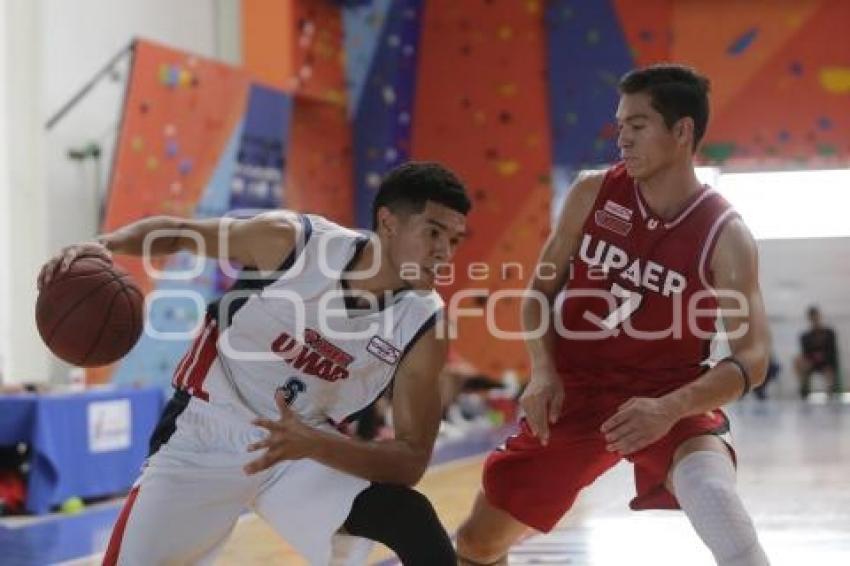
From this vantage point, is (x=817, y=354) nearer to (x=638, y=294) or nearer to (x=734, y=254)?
(x=638, y=294)

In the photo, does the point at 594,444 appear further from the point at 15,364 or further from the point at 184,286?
the point at 184,286

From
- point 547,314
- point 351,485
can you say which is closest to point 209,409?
point 351,485

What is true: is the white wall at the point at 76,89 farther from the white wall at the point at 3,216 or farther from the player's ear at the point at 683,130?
the player's ear at the point at 683,130

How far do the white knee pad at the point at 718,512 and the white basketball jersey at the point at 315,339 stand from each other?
831mm

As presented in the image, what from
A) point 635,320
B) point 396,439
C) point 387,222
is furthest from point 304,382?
point 635,320

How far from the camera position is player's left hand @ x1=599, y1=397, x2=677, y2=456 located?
3.22 meters

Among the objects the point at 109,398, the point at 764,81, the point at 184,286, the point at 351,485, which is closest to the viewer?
the point at 351,485

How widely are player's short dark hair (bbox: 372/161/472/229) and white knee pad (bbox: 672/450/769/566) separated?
3.12ft

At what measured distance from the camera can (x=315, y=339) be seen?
11.9ft

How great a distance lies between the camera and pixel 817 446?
1056cm

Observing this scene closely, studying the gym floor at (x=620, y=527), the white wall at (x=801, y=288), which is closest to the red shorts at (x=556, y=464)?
the gym floor at (x=620, y=527)

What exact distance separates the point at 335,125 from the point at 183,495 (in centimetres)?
1285

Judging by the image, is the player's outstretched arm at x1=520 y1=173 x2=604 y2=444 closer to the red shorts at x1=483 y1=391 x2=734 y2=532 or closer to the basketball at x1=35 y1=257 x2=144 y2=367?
the red shorts at x1=483 y1=391 x2=734 y2=532

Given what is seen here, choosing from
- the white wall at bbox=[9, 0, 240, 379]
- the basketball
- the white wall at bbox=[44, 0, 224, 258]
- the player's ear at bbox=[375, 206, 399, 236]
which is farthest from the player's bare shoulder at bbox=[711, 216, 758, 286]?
the white wall at bbox=[44, 0, 224, 258]
